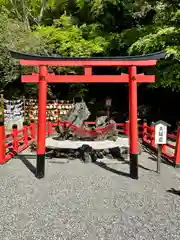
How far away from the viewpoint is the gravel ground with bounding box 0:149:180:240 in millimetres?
3557

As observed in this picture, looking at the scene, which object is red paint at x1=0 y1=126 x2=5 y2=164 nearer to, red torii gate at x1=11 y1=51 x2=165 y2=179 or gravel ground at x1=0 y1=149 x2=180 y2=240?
gravel ground at x1=0 y1=149 x2=180 y2=240

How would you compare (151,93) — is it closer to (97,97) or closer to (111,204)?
(97,97)

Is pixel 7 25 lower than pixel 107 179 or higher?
higher

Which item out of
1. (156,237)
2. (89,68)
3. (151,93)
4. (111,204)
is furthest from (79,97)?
(156,237)

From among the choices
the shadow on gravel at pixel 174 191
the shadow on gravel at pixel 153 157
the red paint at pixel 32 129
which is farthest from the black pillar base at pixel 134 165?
the red paint at pixel 32 129

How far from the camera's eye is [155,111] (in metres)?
17.0

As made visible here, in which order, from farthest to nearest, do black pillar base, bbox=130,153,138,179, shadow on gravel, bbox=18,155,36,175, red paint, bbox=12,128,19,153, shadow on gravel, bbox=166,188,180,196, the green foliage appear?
the green foliage < red paint, bbox=12,128,19,153 < shadow on gravel, bbox=18,155,36,175 < black pillar base, bbox=130,153,138,179 < shadow on gravel, bbox=166,188,180,196

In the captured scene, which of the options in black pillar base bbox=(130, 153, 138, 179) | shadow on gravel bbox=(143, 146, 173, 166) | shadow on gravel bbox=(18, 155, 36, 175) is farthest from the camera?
shadow on gravel bbox=(143, 146, 173, 166)

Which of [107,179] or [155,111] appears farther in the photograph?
[155,111]

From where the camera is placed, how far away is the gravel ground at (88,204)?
11.7ft

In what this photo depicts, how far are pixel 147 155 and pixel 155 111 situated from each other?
8.69 metres

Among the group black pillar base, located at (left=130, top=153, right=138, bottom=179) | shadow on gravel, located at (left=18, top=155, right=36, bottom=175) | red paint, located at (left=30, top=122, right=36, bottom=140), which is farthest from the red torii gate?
red paint, located at (left=30, top=122, right=36, bottom=140)

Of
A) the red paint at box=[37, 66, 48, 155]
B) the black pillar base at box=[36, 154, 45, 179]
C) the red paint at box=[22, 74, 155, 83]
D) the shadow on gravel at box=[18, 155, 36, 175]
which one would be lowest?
the shadow on gravel at box=[18, 155, 36, 175]

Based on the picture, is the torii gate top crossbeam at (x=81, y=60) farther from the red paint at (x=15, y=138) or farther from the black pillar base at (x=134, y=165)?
the red paint at (x=15, y=138)
